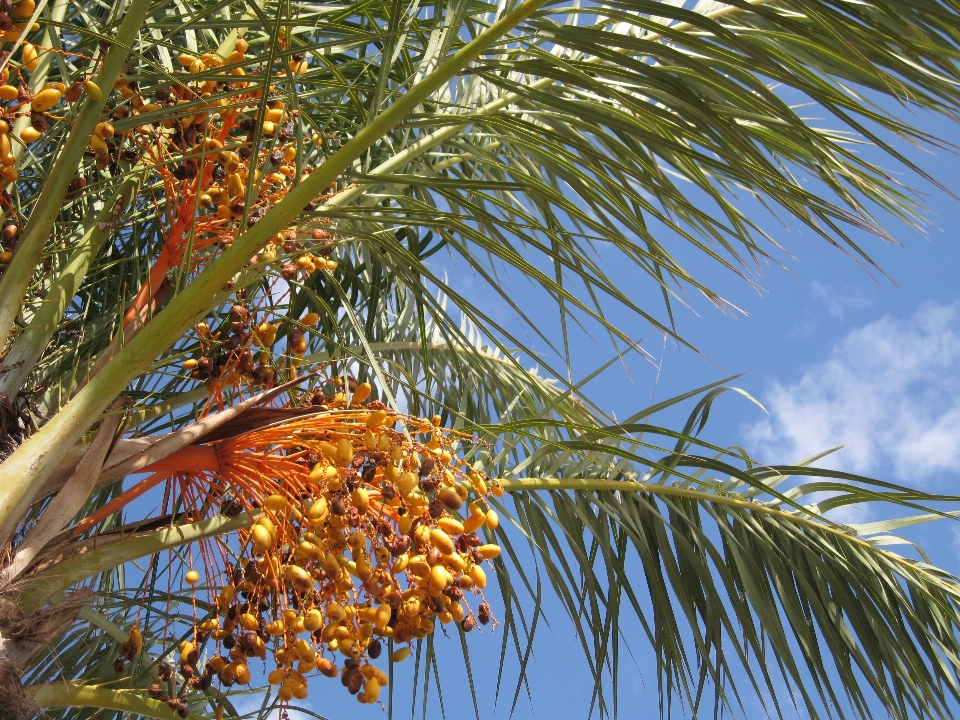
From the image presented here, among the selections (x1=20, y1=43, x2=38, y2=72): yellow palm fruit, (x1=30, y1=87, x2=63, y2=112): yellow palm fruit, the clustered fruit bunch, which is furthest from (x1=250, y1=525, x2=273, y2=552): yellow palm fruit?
(x1=20, y1=43, x2=38, y2=72): yellow palm fruit

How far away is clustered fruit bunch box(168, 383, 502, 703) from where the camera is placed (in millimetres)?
1256

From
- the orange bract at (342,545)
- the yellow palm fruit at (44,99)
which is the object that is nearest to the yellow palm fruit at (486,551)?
the orange bract at (342,545)

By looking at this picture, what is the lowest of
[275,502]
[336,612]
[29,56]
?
[336,612]

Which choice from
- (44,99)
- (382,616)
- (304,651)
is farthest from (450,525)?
(44,99)

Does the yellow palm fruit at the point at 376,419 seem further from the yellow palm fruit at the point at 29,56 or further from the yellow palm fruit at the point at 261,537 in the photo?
the yellow palm fruit at the point at 29,56

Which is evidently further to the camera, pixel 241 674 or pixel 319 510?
pixel 241 674

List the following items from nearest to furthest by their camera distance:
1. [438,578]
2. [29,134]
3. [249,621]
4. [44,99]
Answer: [438,578] < [249,621] < [44,99] < [29,134]

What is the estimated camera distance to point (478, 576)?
1316 mm

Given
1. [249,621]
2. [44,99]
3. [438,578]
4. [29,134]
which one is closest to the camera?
[438,578]

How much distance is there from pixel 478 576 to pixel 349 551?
19 centimetres

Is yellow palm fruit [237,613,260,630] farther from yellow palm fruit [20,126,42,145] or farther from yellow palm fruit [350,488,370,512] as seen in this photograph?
yellow palm fruit [20,126,42,145]

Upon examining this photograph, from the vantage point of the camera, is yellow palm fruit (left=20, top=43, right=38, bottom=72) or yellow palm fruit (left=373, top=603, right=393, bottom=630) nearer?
yellow palm fruit (left=373, top=603, right=393, bottom=630)

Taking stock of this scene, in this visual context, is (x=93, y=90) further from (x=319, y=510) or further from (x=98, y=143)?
(x=319, y=510)

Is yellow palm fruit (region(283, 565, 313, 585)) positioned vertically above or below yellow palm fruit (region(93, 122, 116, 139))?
below
